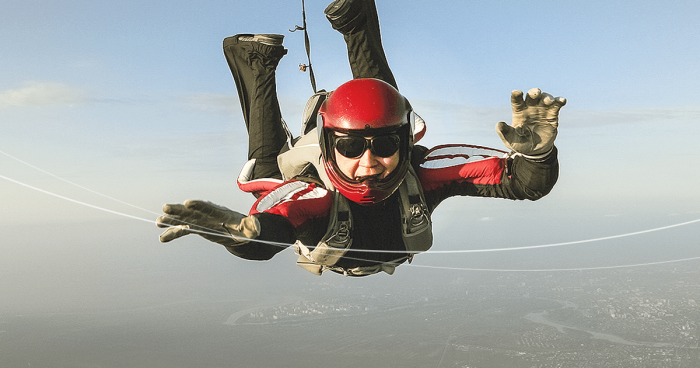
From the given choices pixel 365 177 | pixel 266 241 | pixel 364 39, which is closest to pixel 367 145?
pixel 365 177

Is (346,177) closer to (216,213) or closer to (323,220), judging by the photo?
(323,220)

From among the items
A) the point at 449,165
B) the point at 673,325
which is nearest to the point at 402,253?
the point at 449,165

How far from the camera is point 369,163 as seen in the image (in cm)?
640

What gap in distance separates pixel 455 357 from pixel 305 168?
202214 millimetres

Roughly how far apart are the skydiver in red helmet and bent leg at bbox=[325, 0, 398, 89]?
15 millimetres

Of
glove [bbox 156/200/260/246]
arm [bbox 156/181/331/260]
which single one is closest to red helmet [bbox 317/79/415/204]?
arm [bbox 156/181/331/260]

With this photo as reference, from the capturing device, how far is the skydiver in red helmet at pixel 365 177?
586 cm

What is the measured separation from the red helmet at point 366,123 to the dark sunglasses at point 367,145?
63 millimetres

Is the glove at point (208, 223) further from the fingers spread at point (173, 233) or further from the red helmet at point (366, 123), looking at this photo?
the red helmet at point (366, 123)

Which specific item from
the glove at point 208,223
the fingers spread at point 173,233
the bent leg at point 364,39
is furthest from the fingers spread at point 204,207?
the bent leg at point 364,39

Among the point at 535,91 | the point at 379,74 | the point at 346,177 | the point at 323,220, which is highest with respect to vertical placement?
the point at 379,74

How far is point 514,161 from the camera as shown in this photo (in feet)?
22.4

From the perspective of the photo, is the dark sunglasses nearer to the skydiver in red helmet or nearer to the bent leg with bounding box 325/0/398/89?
the skydiver in red helmet

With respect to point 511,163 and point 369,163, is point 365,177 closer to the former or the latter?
point 369,163
